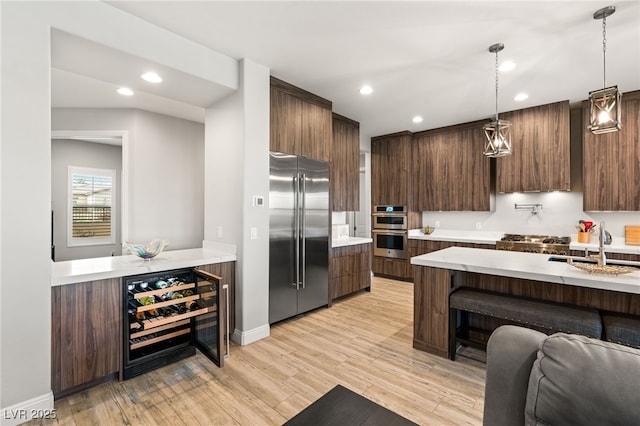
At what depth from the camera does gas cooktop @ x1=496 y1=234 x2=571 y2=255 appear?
3.89 meters

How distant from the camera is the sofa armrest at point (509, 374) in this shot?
96 cm

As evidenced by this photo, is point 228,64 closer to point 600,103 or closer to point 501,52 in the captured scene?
point 501,52

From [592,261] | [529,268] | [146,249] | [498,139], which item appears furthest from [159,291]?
[592,261]

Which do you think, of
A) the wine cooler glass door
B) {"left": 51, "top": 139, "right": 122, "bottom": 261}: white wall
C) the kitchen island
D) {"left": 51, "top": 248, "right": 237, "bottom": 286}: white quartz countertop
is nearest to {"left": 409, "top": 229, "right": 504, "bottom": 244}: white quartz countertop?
the kitchen island

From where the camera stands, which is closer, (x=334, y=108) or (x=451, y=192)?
(x=334, y=108)

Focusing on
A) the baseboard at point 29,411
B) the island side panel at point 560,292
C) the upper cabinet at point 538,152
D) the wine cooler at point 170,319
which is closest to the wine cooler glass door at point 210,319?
the wine cooler at point 170,319

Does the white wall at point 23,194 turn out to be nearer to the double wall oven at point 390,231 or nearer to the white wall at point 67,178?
the white wall at point 67,178

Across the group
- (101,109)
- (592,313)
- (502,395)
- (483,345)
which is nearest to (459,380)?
(483,345)

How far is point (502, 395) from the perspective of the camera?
0.99 m

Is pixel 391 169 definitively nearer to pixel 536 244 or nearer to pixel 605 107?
pixel 536 244

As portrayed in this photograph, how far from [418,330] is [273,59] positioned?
299 cm

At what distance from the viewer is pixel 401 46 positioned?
265 centimetres

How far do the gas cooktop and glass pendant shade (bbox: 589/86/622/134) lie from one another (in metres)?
2.28

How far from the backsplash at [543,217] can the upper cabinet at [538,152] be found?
426 mm
